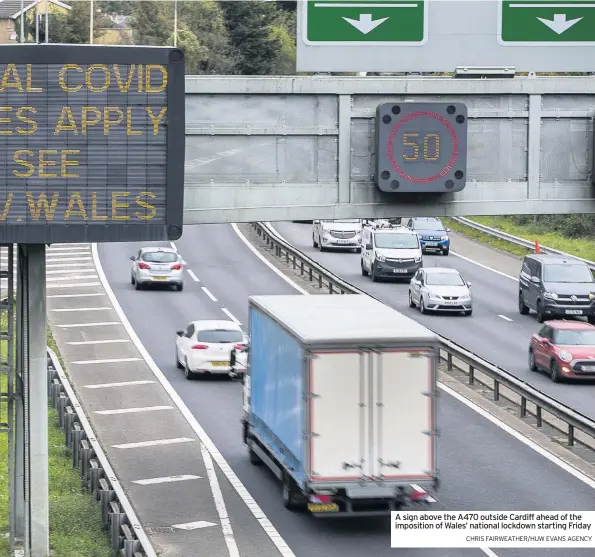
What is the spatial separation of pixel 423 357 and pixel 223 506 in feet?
15.5

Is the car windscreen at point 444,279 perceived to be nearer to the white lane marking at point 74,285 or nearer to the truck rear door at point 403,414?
the white lane marking at point 74,285

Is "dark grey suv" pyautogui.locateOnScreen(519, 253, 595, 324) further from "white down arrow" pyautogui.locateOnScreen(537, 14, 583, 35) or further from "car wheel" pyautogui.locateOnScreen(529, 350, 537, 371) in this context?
"white down arrow" pyautogui.locateOnScreen(537, 14, 583, 35)

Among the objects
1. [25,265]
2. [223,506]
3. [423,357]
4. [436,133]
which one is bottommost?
[223,506]

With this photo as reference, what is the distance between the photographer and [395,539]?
20594 mm

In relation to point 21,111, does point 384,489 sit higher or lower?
lower

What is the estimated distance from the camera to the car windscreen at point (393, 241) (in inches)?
2151

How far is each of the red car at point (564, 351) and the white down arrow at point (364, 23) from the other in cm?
1732

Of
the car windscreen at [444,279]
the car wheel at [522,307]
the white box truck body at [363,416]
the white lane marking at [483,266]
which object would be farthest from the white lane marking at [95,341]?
the white box truck body at [363,416]

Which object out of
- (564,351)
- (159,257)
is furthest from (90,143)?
(159,257)

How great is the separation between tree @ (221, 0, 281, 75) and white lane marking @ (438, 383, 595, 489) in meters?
22.8

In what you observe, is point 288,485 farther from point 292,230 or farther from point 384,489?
point 292,230

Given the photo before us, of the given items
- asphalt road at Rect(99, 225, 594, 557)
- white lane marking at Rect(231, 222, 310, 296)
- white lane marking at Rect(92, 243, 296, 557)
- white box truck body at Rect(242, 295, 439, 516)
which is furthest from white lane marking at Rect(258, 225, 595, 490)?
white lane marking at Rect(231, 222, 310, 296)

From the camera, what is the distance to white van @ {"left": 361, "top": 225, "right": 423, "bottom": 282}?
177ft

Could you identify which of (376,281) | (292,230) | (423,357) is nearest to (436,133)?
(423,357)
